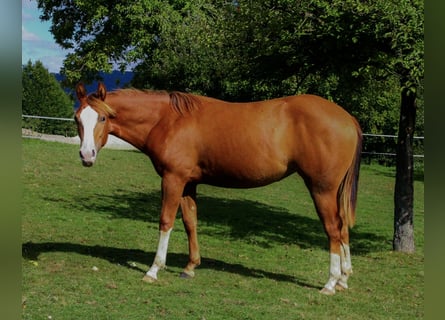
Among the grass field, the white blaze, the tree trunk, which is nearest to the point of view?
the grass field

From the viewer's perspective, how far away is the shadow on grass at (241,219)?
831 centimetres

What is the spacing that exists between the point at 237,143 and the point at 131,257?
7.41 feet

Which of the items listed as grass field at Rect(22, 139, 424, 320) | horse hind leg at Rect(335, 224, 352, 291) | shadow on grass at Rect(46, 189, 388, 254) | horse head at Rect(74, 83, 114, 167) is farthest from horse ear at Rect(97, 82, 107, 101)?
shadow on grass at Rect(46, 189, 388, 254)

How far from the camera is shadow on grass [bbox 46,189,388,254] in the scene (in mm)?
8312

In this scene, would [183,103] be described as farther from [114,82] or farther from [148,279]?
[114,82]

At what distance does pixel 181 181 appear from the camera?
549 centimetres

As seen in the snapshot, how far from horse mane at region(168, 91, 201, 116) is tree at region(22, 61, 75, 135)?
19.3 metres

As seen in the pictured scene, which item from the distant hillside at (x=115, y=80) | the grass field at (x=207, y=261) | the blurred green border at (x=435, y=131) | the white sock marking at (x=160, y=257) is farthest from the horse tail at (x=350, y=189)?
the distant hillside at (x=115, y=80)

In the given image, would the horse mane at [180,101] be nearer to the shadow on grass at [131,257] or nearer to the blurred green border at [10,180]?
the shadow on grass at [131,257]

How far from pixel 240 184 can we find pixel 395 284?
2224mm

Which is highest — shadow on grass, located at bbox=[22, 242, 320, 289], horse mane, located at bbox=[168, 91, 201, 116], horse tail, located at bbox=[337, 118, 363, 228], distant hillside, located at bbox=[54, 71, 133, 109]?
distant hillside, located at bbox=[54, 71, 133, 109]

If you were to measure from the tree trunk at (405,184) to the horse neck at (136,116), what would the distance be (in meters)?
3.93

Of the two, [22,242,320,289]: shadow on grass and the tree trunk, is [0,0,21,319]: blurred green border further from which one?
the tree trunk

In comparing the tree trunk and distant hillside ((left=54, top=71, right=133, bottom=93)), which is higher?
distant hillside ((left=54, top=71, right=133, bottom=93))
